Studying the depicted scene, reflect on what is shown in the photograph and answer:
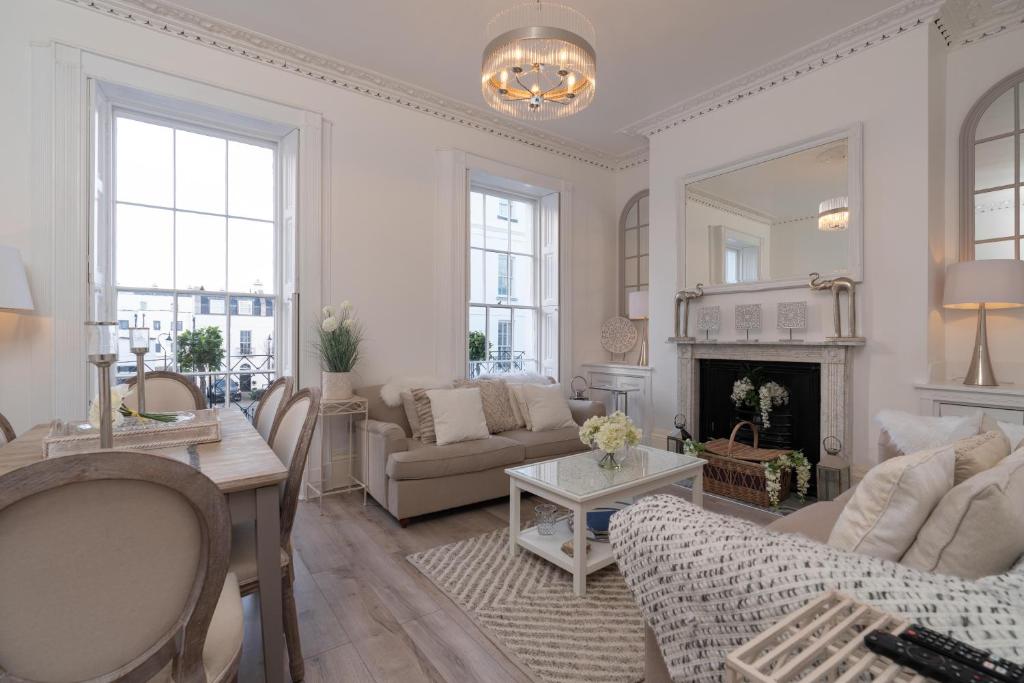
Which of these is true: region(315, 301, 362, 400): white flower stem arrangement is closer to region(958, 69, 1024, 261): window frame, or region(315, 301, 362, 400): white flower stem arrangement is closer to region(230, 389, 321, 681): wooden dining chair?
region(230, 389, 321, 681): wooden dining chair

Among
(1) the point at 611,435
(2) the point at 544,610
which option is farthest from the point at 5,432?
(1) the point at 611,435

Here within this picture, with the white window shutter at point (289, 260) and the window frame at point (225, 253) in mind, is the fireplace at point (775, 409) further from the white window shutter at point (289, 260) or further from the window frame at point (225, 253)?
the window frame at point (225, 253)

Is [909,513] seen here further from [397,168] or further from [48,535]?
[397,168]

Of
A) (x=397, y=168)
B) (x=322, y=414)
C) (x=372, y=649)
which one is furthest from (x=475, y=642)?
(x=397, y=168)

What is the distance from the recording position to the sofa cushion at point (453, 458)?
303 cm

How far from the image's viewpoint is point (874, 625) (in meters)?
0.82

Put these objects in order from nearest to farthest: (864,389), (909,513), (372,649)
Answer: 1. (909,513)
2. (372,649)
3. (864,389)

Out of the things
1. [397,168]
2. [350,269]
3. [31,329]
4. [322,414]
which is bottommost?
[322,414]

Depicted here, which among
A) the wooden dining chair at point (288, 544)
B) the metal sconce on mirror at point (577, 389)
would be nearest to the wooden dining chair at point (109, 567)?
the wooden dining chair at point (288, 544)

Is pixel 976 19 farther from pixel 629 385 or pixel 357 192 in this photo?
pixel 357 192

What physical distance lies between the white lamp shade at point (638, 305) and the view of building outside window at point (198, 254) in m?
3.48

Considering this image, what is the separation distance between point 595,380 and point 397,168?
2.98 metres

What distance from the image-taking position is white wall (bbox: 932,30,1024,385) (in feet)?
10.2

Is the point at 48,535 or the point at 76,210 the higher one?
the point at 76,210
